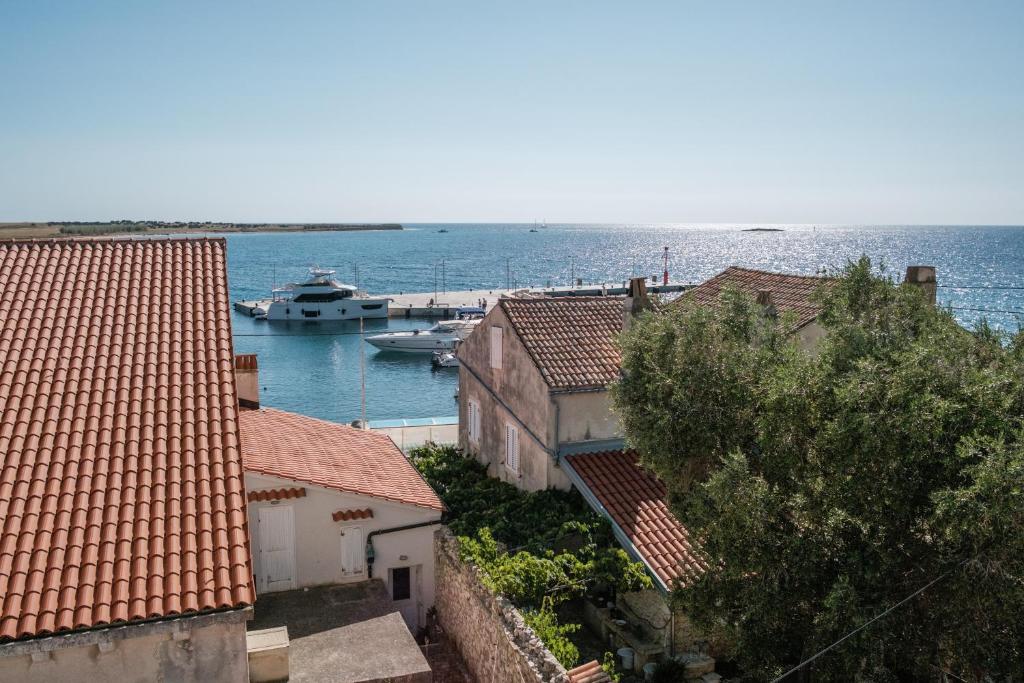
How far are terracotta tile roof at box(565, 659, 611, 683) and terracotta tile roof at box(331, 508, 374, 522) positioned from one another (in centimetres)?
585

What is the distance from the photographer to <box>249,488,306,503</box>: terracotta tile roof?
16.1 meters

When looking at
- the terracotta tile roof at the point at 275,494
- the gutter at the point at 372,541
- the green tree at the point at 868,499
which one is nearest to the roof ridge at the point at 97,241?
the terracotta tile roof at the point at 275,494

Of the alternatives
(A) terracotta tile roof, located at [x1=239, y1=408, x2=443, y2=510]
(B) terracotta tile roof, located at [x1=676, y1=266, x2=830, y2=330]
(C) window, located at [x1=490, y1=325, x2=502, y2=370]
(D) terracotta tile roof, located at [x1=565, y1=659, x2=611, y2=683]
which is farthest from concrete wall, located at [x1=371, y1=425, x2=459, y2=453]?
(D) terracotta tile roof, located at [x1=565, y1=659, x2=611, y2=683]

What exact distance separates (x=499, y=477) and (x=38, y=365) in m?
15.0

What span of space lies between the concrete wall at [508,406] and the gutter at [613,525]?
0.64 metres

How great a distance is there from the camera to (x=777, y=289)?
24.1 m

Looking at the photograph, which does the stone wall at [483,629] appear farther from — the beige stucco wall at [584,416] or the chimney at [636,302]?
the chimney at [636,302]

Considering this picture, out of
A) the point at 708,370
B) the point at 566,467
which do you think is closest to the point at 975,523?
the point at 708,370

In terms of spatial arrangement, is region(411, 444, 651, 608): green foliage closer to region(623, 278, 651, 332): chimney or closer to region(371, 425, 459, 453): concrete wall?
region(623, 278, 651, 332): chimney

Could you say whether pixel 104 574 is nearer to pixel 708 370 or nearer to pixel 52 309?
pixel 52 309

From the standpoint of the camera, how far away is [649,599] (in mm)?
16719

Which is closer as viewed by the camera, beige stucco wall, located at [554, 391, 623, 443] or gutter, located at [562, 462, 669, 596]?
gutter, located at [562, 462, 669, 596]

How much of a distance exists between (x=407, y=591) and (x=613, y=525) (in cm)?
492

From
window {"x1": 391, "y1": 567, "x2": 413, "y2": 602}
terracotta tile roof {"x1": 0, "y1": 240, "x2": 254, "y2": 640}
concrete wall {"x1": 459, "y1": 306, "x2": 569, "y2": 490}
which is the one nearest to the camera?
terracotta tile roof {"x1": 0, "y1": 240, "x2": 254, "y2": 640}
